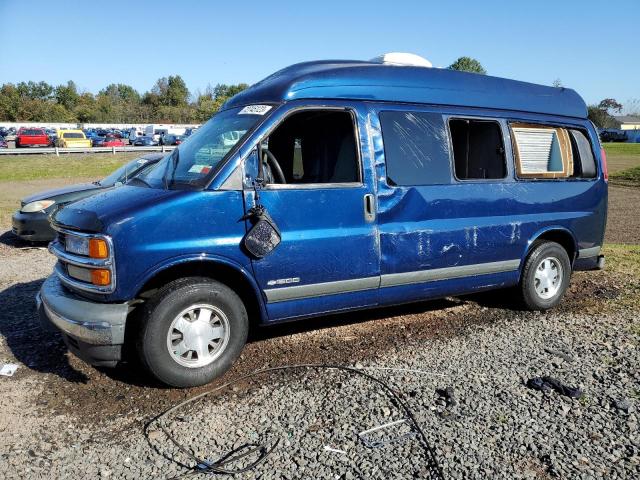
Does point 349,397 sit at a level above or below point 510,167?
below

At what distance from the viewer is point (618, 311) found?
584cm

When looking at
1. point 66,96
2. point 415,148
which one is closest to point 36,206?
point 415,148

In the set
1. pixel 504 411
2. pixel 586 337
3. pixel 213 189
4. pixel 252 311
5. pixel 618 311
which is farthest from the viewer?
pixel 618 311

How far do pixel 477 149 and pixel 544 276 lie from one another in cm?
168

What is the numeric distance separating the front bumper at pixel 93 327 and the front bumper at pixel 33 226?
18.7 feet

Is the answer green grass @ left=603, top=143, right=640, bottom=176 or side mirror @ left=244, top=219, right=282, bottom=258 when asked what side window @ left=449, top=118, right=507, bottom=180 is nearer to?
side mirror @ left=244, top=219, right=282, bottom=258

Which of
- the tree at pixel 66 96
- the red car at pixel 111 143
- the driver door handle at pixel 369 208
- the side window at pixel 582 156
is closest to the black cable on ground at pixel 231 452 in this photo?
the driver door handle at pixel 369 208

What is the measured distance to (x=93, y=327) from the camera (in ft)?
12.1

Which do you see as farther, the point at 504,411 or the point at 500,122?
the point at 500,122

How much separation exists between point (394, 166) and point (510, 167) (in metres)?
1.54

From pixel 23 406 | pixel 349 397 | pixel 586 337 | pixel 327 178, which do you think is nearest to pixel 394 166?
pixel 327 178

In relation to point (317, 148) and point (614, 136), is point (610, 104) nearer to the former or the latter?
point (614, 136)

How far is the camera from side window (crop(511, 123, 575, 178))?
5.59 metres

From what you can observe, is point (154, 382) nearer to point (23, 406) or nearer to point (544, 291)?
point (23, 406)
